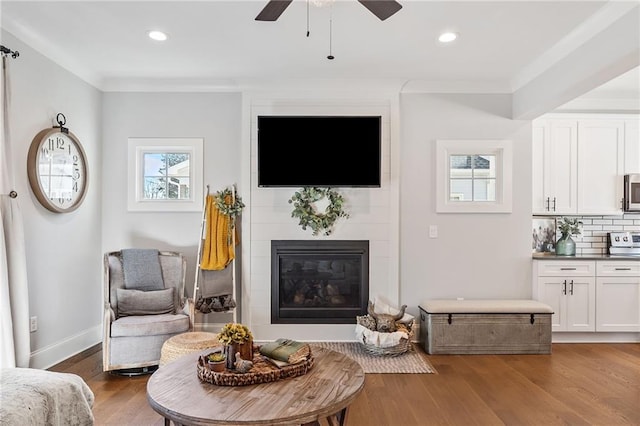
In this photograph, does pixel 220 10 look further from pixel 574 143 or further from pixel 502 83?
pixel 574 143

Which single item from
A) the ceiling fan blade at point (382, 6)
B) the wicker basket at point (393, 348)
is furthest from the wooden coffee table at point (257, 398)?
the ceiling fan blade at point (382, 6)

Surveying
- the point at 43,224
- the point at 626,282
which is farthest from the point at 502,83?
the point at 43,224

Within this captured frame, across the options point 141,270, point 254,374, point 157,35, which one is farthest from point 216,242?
point 254,374

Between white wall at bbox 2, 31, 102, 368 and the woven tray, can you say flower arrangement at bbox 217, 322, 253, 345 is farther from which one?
white wall at bbox 2, 31, 102, 368

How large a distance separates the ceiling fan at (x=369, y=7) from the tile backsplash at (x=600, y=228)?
12.5 feet

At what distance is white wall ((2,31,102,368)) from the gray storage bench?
3319mm

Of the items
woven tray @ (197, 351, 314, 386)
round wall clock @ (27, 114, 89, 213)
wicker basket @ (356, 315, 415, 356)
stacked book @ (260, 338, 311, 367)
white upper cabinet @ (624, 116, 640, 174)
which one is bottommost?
wicker basket @ (356, 315, 415, 356)

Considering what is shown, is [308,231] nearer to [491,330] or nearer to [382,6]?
[491,330]

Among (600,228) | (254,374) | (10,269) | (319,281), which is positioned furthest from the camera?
(600,228)

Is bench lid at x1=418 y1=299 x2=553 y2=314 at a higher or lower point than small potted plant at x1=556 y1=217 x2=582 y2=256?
lower

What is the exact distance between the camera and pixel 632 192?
4387 millimetres

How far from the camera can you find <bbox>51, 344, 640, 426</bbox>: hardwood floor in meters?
2.59

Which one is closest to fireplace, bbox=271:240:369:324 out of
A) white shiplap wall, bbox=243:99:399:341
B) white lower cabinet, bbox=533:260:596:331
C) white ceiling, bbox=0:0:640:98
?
white shiplap wall, bbox=243:99:399:341

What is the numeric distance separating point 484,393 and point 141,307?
9.28 feet
